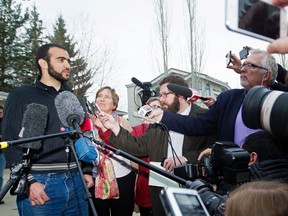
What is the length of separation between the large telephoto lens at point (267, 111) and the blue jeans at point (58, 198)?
1746 mm

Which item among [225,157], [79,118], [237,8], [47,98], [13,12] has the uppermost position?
[13,12]

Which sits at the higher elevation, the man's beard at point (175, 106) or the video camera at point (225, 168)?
the man's beard at point (175, 106)

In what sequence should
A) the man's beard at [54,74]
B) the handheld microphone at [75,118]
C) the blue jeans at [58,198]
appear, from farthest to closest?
1. the man's beard at [54,74]
2. the blue jeans at [58,198]
3. the handheld microphone at [75,118]

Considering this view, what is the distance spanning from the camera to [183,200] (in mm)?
1118

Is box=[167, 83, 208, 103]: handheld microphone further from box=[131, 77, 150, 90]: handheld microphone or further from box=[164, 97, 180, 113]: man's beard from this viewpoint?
box=[131, 77, 150, 90]: handheld microphone

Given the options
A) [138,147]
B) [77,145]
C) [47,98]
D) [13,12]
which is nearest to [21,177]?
[77,145]

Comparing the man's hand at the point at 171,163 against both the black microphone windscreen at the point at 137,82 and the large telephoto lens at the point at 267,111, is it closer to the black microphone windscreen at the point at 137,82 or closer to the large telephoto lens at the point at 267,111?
the black microphone windscreen at the point at 137,82

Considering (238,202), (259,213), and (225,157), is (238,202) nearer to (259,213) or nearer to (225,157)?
(259,213)

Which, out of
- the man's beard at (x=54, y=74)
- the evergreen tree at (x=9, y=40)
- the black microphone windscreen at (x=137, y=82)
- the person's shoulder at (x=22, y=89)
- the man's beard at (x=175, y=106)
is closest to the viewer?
the person's shoulder at (x=22, y=89)

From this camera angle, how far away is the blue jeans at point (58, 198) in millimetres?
2463

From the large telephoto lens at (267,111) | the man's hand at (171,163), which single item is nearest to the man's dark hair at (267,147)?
the large telephoto lens at (267,111)

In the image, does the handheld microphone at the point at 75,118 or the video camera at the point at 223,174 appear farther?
the handheld microphone at the point at 75,118

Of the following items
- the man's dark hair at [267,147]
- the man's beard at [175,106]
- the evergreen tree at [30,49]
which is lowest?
the man's dark hair at [267,147]

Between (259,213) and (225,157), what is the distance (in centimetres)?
43
